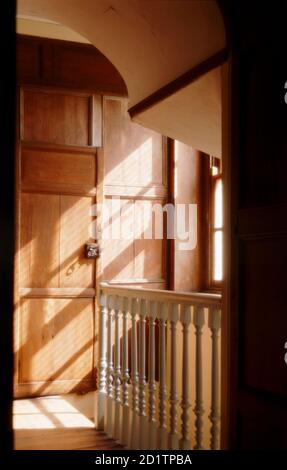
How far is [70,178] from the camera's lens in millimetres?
4965

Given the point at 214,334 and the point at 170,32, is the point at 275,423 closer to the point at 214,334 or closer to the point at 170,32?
the point at 214,334

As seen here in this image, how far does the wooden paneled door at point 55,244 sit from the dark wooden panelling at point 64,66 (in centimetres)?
14

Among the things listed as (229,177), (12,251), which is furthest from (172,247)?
(12,251)

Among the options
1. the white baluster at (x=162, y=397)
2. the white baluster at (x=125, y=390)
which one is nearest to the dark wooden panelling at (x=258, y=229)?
the white baluster at (x=162, y=397)

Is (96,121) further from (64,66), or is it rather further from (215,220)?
(215,220)

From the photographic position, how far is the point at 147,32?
2.50 meters

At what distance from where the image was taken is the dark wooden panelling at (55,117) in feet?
15.9

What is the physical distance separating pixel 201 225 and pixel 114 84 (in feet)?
5.76

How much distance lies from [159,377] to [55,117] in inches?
116

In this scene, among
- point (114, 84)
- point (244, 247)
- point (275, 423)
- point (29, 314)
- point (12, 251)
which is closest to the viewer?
point (12, 251)

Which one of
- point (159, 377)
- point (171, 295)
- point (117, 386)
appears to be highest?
point (171, 295)

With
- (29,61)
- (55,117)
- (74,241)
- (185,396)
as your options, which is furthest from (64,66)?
(185,396)

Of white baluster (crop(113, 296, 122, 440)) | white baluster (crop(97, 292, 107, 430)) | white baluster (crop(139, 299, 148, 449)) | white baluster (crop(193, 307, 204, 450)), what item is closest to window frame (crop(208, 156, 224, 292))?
white baluster (crop(97, 292, 107, 430))

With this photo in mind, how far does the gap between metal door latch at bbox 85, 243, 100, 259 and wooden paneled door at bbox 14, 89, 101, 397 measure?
0.16 ft
